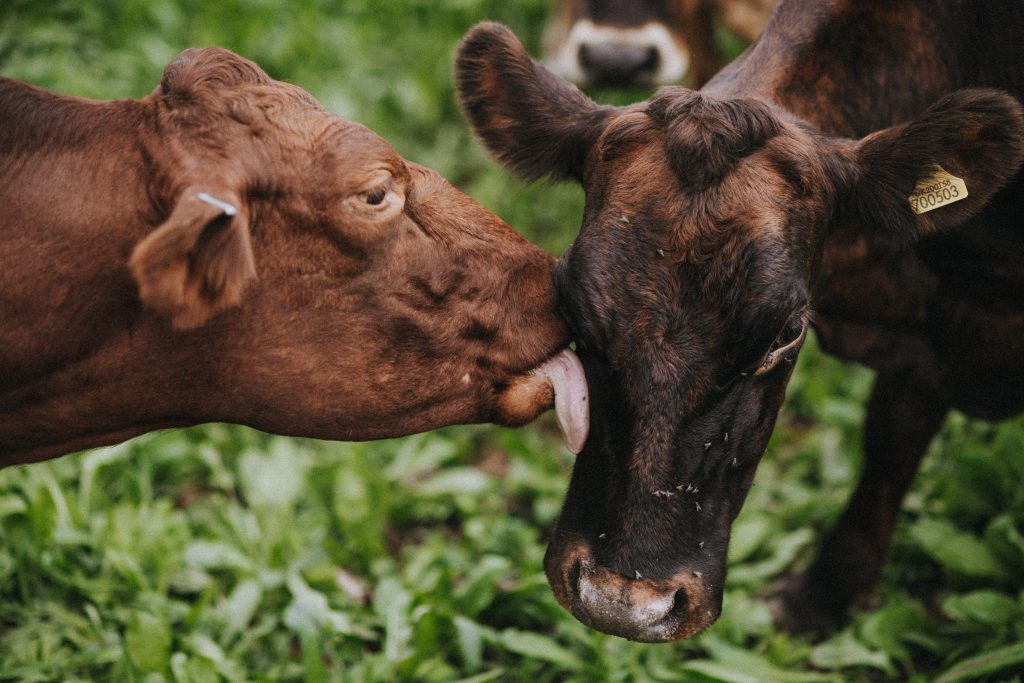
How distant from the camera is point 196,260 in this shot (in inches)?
104

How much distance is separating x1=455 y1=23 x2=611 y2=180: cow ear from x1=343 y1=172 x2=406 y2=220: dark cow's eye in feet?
2.56

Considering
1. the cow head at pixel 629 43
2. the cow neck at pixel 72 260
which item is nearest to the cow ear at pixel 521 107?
the cow neck at pixel 72 260

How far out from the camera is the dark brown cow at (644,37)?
612 centimetres

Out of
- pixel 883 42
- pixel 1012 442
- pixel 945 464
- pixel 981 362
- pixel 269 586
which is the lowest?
pixel 269 586

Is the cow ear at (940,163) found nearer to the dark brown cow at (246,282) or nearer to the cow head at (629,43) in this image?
the dark brown cow at (246,282)

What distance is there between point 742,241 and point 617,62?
337cm

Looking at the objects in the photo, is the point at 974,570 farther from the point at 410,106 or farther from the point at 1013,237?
the point at 410,106

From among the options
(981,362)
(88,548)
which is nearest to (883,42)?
(981,362)

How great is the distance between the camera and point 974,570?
433 centimetres

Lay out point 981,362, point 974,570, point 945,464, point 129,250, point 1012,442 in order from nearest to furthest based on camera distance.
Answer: point 129,250
point 981,362
point 974,570
point 1012,442
point 945,464

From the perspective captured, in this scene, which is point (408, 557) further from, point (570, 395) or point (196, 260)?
point (196, 260)

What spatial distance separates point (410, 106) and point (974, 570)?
15.6 ft

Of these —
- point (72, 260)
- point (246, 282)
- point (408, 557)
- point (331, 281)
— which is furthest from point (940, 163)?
point (408, 557)

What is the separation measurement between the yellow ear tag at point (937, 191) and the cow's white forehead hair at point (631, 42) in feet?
9.76
